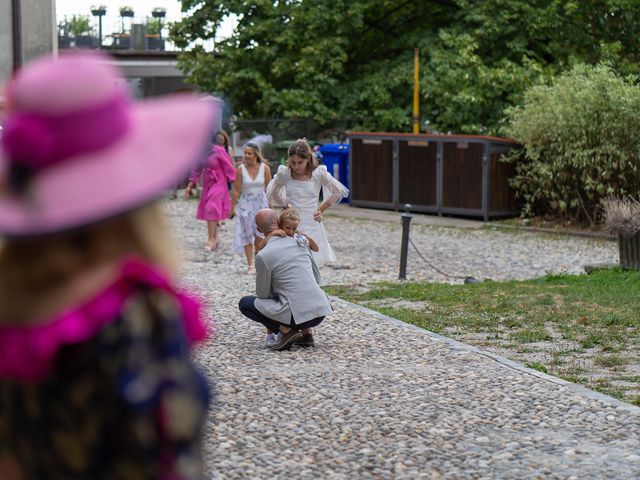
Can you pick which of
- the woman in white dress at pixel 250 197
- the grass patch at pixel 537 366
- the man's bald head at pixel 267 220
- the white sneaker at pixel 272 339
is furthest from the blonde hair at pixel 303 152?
the grass patch at pixel 537 366

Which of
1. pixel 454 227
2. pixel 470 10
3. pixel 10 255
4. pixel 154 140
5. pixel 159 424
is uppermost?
pixel 470 10

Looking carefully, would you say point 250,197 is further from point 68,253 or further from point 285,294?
point 68,253

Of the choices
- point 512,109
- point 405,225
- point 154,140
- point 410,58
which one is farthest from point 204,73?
point 154,140

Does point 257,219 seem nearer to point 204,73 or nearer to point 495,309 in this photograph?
point 495,309

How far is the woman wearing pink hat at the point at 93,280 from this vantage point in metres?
2.07

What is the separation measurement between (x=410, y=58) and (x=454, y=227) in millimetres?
8050

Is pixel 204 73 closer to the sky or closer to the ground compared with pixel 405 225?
closer to the sky

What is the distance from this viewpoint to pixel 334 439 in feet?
21.1

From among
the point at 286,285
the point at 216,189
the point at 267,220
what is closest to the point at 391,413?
the point at 286,285

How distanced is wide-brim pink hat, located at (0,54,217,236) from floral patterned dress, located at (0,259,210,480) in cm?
14

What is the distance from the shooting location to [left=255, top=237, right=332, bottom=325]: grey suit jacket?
9109 millimetres

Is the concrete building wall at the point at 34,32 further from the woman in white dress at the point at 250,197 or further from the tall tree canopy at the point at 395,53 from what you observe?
the woman in white dress at the point at 250,197

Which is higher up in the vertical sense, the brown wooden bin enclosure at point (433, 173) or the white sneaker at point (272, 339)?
the brown wooden bin enclosure at point (433, 173)

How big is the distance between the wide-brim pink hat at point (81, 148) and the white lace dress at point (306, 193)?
10.2 meters
